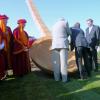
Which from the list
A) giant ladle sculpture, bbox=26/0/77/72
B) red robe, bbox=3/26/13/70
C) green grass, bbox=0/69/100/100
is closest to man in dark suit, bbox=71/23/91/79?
green grass, bbox=0/69/100/100

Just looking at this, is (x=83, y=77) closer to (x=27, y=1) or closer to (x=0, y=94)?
(x=0, y=94)

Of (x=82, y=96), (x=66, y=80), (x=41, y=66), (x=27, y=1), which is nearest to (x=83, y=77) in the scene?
(x=66, y=80)

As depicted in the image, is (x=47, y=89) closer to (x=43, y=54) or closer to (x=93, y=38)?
(x=43, y=54)

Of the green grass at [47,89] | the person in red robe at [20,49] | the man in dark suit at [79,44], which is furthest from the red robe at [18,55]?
the man in dark suit at [79,44]

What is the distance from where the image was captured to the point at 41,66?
10.4 m

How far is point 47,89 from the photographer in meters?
8.26

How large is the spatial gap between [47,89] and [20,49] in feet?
7.82

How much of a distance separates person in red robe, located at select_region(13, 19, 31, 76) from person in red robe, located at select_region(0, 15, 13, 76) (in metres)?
0.20

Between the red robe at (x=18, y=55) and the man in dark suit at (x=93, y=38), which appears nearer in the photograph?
the red robe at (x=18, y=55)

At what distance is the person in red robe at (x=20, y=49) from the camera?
10250 millimetres

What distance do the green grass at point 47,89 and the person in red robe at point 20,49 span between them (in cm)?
39

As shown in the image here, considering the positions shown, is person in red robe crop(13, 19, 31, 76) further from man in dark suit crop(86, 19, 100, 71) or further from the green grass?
man in dark suit crop(86, 19, 100, 71)

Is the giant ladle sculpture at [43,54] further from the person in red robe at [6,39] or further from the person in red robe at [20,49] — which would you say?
the person in red robe at [6,39]

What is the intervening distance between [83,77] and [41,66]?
1.42 metres
